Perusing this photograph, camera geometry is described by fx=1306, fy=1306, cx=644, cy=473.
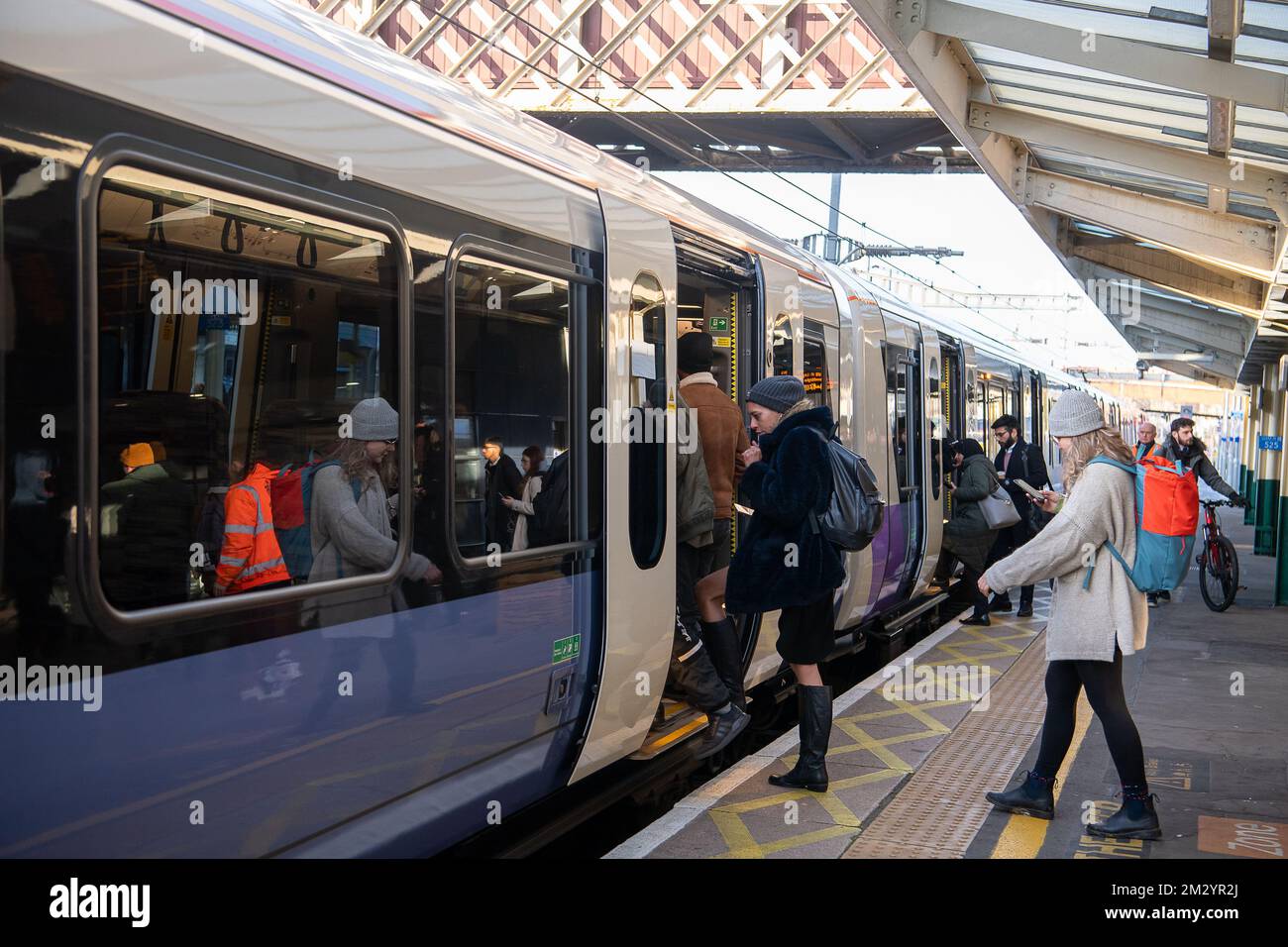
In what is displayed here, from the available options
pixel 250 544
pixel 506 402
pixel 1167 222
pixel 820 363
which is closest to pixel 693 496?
pixel 506 402

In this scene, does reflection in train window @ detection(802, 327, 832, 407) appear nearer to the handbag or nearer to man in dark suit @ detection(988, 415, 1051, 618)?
the handbag

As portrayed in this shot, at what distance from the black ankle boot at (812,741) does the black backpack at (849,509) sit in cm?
70

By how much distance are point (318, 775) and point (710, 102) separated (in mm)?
25158

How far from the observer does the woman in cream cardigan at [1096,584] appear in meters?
5.00

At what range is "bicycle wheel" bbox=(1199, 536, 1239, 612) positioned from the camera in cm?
1263

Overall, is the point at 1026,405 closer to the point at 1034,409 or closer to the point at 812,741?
the point at 1034,409

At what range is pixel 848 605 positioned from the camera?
28.5ft

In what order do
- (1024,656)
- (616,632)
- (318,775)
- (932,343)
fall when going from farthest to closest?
(932,343), (1024,656), (616,632), (318,775)

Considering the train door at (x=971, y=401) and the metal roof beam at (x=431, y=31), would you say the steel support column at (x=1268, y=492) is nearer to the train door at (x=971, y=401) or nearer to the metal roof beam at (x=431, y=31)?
the train door at (x=971, y=401)

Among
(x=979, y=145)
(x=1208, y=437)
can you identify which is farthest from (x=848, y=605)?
(x=1208, y=437)

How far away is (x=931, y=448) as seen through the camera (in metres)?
11.4

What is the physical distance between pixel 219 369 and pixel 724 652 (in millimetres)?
3203

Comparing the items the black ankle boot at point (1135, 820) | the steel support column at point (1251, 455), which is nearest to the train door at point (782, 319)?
the black ankle boot at point (1135, 820)
